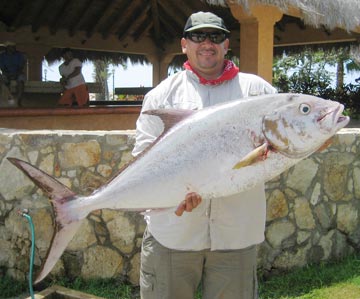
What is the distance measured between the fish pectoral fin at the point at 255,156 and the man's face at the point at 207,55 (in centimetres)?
58

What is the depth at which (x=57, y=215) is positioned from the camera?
2117 mm

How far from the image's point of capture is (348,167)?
5.02m

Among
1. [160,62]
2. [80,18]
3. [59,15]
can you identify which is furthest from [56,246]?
[160,62]

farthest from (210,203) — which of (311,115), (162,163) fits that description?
(311,115)

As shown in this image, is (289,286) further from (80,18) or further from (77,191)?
(80,18)

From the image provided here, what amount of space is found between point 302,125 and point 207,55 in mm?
646

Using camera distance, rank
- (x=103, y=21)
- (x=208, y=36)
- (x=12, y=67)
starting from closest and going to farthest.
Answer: (x=208, y=36) < (x=12, y=67) < (x=103, y=21)

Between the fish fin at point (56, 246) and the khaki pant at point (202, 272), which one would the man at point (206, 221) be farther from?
the fish fin at point (56, 246)

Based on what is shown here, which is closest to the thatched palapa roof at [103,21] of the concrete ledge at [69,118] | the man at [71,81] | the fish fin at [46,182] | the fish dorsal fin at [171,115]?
the man at [71,81]

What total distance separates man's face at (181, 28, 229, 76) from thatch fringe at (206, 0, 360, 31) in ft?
14.3

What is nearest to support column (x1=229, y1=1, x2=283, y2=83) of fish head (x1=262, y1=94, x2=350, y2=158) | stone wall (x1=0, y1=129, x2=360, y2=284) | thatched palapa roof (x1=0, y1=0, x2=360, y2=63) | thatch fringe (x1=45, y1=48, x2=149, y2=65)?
thatched palapa roof (x1=0, y1=0, x2=360, y2=63)

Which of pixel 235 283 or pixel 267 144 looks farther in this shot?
pixel 235 283

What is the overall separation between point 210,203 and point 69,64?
8.65m

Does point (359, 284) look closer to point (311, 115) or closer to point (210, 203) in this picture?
point (210, 203)
